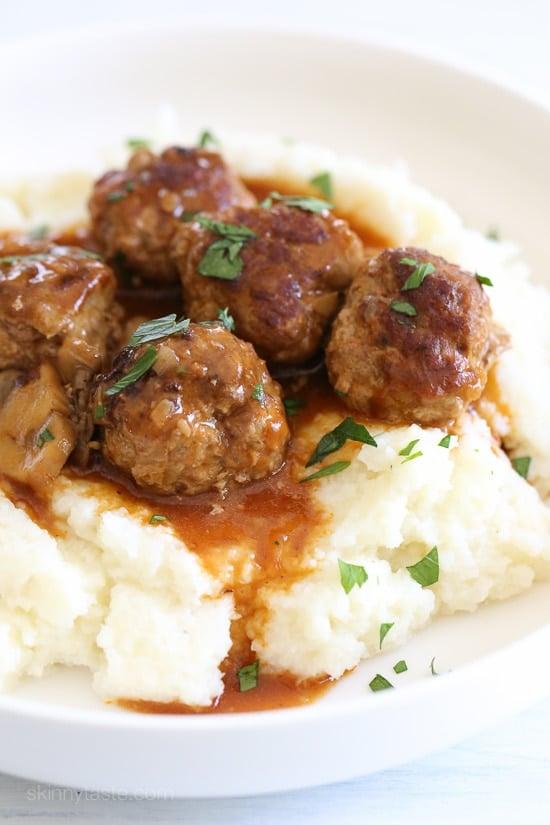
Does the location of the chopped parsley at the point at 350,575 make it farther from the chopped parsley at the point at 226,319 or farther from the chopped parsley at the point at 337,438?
the chopped parsley at the point at 226,319

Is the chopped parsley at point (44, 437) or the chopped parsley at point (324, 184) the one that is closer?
the chopped parsley at point (44, 437)

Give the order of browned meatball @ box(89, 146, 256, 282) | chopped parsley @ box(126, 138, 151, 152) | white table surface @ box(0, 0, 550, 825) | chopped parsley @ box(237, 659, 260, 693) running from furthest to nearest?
1. chopped parsley @ box(126, 138, 151, 152)
2. browned meatball @ box(89, 146, 256, 282)
3. chopped parsley @ box(237, 659, 260, 693)
4. white table surface @ box(0, 0, 550, 825)

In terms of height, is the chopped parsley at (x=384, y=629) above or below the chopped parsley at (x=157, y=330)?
below

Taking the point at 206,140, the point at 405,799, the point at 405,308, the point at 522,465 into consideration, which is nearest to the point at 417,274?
the point at 405,308

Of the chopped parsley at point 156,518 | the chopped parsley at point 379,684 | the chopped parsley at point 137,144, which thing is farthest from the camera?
the chopped parsley at point 137,144

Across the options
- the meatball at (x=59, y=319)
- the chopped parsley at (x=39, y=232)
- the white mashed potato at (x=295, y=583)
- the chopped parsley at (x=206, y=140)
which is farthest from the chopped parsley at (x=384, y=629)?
the chopped parsley at (x=39, y=232)

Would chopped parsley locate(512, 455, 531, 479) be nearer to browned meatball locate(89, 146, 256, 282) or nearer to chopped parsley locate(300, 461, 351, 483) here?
chopped parsley locate(300, 461, 351, 483)

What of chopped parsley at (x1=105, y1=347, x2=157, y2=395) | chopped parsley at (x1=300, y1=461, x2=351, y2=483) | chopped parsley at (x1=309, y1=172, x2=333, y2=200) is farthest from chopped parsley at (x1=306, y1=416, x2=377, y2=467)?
chopped parsley at (x1=309, y1=172, x2=333, y2=200)
